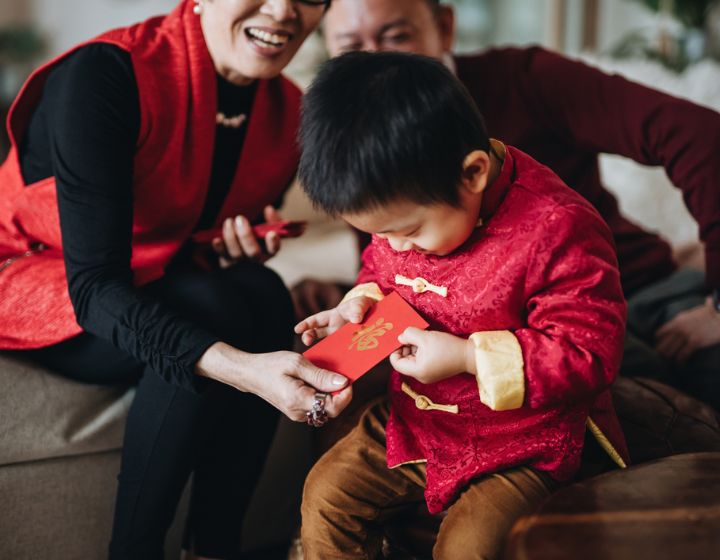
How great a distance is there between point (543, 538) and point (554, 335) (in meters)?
0.23

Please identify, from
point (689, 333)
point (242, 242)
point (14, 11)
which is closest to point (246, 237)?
point (242, 242)

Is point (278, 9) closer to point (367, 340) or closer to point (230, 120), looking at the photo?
point (230, 120)

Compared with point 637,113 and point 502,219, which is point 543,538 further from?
point 637,113

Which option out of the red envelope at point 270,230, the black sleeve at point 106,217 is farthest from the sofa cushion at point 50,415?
the red envelope at point 270,230

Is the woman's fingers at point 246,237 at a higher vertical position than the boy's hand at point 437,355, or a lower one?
lower

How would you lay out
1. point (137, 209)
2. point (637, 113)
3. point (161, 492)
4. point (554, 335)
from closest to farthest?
point (554, 335) < point (161, 492) < point (137, 209) < point (637, 113)

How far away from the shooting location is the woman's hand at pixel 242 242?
120 cm

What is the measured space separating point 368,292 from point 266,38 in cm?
47

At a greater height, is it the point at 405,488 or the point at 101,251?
the point at 101,251

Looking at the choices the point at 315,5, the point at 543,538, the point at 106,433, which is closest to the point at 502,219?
the point at 543,538

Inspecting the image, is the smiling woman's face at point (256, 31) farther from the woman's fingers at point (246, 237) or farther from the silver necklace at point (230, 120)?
the woman's fingers at point (246, 237)

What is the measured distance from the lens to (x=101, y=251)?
101 centimetres

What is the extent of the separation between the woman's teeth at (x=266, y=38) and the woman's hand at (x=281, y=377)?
51 centimetres

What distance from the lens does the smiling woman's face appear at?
1.11 metres
